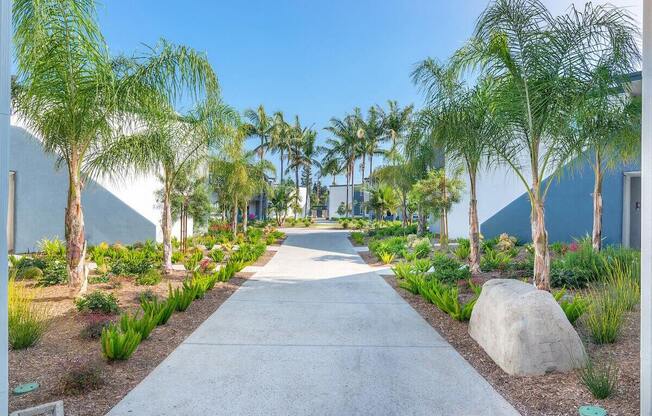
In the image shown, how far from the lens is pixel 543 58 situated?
5.53m

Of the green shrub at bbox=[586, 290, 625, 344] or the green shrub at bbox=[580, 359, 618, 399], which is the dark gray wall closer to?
the green shrub at bbox=[586, 290, 625, 344]

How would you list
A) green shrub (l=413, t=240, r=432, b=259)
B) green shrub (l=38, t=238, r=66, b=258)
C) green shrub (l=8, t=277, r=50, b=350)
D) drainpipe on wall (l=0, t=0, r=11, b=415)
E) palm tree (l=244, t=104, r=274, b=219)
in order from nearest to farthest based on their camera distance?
1. drainpipe on wall (l=0, t=0, r=11, b=415)
2. green shrub (l=8, t=277, r=50, b=350)
3. green shrub (l=38, t=238, r=66, b=258)
4. green shrub (l=413, t=240, r=432, b=259)
5. palm tree (l=244, t=104, r=274, b=219)

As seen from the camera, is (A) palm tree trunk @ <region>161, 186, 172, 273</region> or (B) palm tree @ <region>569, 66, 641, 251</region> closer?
(B) palm tree @ <region>569, 66, 641, 251</region>

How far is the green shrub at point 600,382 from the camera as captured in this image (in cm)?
320

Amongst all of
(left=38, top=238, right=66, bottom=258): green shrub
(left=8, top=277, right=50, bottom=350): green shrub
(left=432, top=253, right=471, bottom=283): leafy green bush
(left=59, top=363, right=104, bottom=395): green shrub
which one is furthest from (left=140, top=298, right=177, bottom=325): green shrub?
(left=38, top=238, right=66, bottom=258): green shrub

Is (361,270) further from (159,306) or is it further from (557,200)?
(557,200)

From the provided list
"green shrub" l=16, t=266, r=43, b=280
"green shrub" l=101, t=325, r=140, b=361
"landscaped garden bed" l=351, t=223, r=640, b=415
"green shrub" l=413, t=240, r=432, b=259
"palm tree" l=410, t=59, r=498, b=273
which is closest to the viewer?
"landscaped garden bed" l=351, t=223, r=640, b=415

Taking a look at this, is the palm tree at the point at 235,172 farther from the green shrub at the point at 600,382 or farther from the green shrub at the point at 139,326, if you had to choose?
the green shrub at the point at 600,382

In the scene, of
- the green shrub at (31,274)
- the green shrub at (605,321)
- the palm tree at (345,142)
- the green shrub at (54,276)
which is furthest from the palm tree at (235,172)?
the palm tree at (345,142)

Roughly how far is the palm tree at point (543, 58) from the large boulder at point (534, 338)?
7.28 ft

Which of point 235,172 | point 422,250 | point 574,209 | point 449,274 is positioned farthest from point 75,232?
point 574,209

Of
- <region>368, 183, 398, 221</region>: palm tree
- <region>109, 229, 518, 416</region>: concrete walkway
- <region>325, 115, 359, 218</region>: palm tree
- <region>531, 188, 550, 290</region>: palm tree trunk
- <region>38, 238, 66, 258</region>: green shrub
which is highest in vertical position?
<region>325, 115, 359, 218</region>: palm tree

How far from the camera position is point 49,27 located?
219 inches

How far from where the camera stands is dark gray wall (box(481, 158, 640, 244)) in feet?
41.4
